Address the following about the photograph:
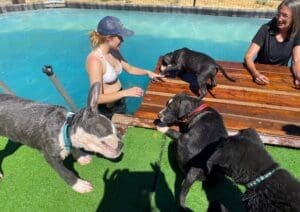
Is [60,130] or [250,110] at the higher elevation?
[60,130]

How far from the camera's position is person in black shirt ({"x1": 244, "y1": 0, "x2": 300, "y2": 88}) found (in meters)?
6.21

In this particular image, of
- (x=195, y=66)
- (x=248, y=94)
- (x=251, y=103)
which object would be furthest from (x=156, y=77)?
(x=251, y=103)

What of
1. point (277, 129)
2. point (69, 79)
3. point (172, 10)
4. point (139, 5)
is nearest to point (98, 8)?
point (139, 5)

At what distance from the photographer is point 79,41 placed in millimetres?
14922

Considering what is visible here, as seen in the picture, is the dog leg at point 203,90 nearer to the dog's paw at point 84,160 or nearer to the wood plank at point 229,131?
the wood plank at point 229,131

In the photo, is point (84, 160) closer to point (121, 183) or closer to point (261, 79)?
point (121, 183)

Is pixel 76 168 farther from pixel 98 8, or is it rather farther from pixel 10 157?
pixel 98 8

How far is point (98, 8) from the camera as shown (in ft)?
55.5

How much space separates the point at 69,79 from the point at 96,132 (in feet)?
29.8

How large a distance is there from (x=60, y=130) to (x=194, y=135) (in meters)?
2.02

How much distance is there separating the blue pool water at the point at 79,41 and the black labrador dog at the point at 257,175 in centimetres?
821

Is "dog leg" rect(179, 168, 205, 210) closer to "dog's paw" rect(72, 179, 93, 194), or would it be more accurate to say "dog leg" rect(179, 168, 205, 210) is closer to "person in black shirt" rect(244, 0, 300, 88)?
"dog's paw" rect(72, 179, 93, 194)

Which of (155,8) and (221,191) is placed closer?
(221,191)

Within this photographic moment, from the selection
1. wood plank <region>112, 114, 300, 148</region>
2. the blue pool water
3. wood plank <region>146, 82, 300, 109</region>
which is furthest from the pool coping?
wood plank <region>112, 114, 300, 148</region>
